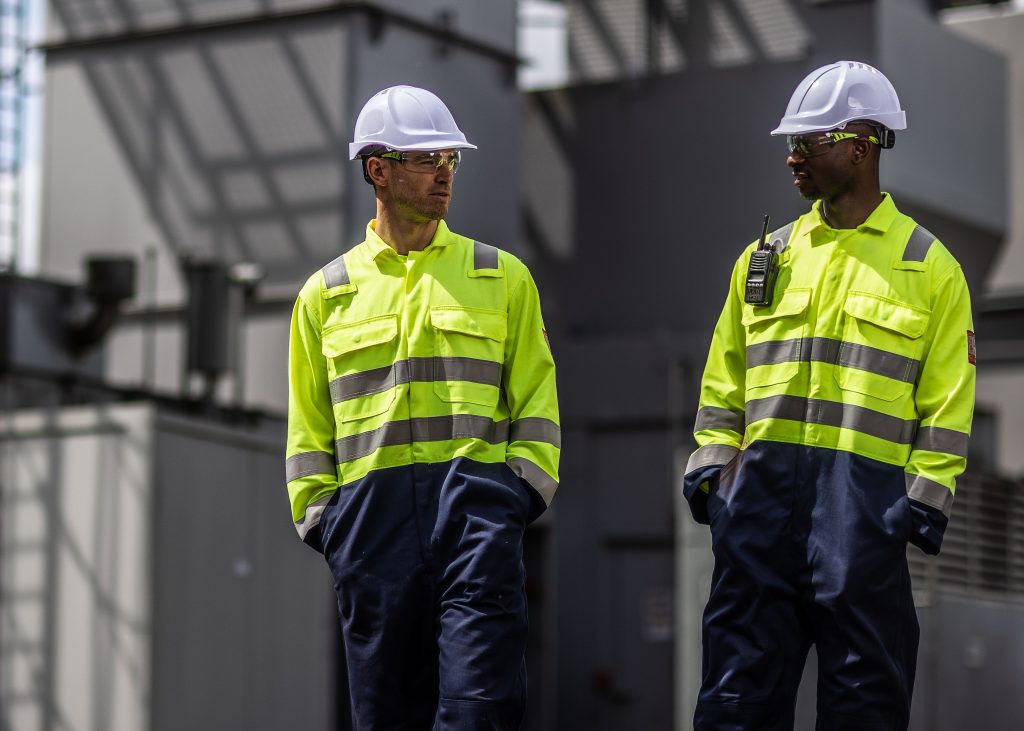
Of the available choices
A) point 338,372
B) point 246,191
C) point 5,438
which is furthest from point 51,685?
point 338,372

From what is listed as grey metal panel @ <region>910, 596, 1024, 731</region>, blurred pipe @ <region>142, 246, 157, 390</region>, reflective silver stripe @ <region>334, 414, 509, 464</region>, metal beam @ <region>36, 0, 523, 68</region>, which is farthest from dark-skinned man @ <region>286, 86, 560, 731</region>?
blurred pipe @ <region>142, 246, 157, 390</region>

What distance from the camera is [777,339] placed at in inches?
228

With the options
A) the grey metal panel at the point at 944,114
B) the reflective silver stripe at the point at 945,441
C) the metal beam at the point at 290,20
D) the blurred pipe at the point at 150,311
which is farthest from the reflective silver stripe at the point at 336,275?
the blurred pipe at the point at 150,311

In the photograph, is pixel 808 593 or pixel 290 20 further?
pixel 290 20

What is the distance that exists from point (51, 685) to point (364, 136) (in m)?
8.48

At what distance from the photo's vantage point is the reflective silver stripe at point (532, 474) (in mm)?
5703

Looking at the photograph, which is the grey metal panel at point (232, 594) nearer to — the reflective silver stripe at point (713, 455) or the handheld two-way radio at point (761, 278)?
the reflective silver stripe at point (713, 455)

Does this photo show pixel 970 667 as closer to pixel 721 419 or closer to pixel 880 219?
pixel 721 419

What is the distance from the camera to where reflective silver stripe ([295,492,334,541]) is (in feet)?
19.1

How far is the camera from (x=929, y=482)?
219 inches

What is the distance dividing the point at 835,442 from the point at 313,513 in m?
1.55

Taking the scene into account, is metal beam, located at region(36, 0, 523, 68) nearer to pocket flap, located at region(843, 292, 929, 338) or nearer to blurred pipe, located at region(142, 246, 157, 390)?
blurred pipe, located at region(142, 246, 157, 390)

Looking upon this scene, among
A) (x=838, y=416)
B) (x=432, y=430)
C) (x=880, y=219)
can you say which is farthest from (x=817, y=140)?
(x=432, y=430)

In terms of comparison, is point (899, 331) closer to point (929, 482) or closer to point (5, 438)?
point (929, 482)
